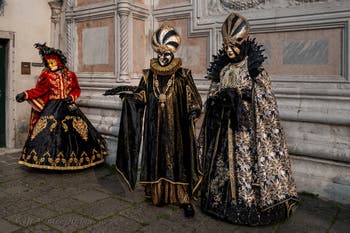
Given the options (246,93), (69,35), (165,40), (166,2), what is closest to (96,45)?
Result: (69,35)

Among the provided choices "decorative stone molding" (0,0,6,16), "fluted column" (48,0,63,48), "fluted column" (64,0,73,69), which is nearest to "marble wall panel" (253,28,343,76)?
→ "fluted column" (64,0,73,69)

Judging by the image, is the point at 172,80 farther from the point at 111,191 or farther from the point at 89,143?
the point at 89,143

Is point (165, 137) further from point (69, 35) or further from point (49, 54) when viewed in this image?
point (69, 35)

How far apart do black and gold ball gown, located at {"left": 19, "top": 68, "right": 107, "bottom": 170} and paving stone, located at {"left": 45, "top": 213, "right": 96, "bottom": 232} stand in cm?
183

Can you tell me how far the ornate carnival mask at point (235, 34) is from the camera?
3816mm

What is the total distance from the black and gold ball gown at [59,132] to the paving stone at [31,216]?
1.56 metres

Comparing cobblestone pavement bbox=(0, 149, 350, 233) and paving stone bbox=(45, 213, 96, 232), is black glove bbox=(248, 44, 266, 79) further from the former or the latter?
paving stone bbox=(45, 213, 96, 232)

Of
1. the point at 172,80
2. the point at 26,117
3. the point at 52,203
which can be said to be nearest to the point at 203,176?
the point at 172,80

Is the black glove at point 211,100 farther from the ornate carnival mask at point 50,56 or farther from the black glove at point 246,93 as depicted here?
the ornate carnival mask at point 50,56

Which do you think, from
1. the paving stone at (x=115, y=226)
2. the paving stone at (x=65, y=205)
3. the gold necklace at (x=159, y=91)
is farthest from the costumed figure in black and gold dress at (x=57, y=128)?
the gold necklace at (x=159, y=91)

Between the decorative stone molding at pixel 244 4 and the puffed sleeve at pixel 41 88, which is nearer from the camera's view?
the decorative stone molding at pixel 244 4

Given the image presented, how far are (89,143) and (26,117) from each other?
260 cm

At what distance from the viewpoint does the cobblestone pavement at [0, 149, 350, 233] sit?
3764 mm

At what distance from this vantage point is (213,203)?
4.01 meters
